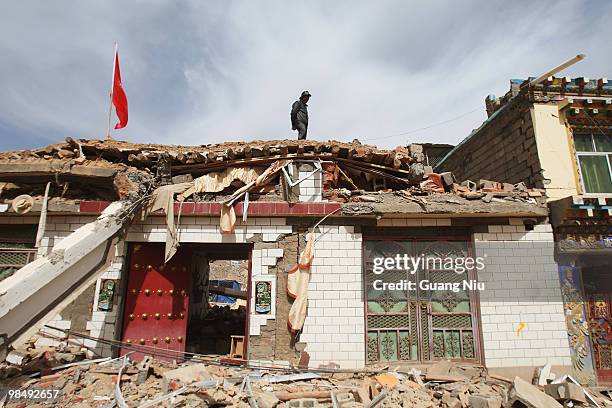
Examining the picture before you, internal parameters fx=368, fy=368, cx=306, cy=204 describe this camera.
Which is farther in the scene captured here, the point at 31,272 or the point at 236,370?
the point at 236,370

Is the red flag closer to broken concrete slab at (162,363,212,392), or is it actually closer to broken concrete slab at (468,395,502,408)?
broken concrete slab at (162,363,212,392)

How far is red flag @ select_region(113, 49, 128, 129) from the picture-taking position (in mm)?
10445

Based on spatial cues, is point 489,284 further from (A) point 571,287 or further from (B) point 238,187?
(B) point 238,187

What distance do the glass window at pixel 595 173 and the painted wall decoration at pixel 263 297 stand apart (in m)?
7.76

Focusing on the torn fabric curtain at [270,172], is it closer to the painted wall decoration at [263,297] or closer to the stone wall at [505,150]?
the painted wall decoration at [263,297]

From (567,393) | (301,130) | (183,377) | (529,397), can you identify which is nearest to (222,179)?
(301,130)

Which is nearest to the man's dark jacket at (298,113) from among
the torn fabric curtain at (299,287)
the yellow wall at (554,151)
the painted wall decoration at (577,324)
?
the torn fabric curtain at (299,287)

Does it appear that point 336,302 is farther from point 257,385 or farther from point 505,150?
point 505,150

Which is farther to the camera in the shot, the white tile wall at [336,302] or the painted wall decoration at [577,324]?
the painted wall decoration at [577,324]

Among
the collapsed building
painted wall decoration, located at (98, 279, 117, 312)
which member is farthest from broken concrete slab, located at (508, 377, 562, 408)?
painted wall decoration, located at (98, 279, 117, 312)

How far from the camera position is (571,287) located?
794 centimetres

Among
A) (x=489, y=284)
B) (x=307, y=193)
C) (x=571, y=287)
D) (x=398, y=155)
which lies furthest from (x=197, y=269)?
(x=571, y=287)

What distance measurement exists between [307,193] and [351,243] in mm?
1402

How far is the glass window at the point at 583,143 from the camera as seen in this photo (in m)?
9.02
